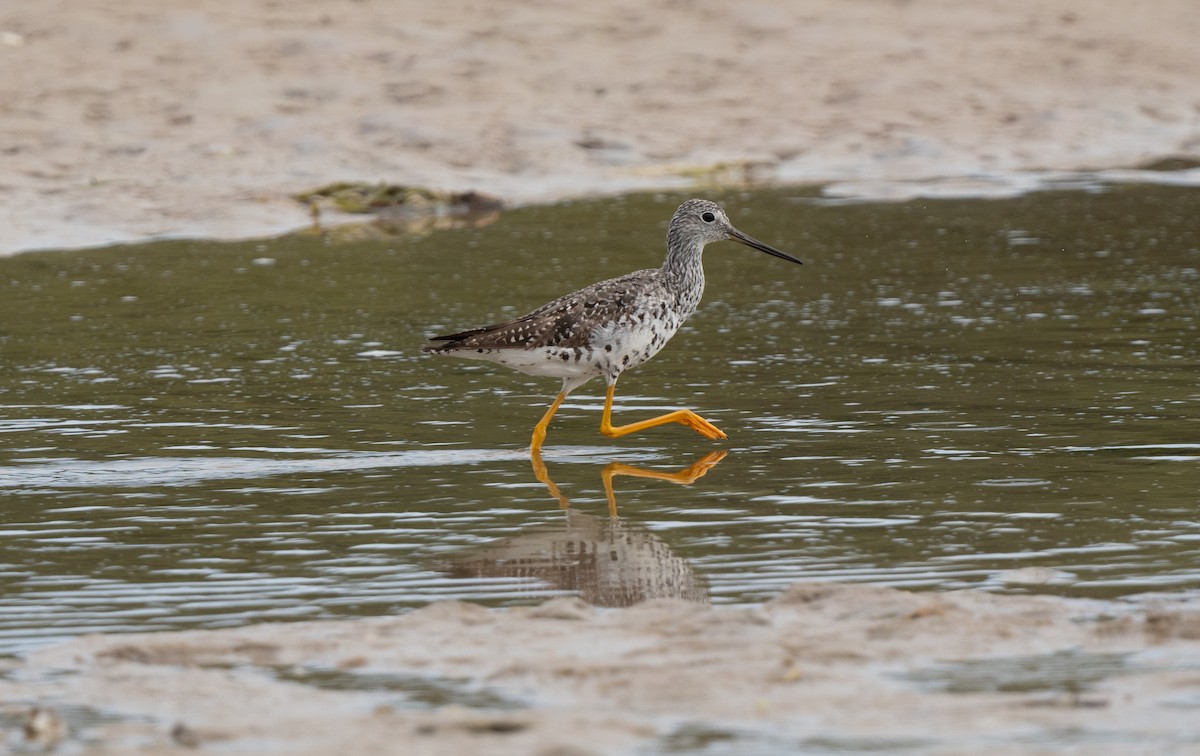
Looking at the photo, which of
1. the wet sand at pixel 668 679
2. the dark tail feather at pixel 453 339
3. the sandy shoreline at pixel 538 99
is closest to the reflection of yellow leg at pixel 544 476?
the dark tail feather at pixel 453 339

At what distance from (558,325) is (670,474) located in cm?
121

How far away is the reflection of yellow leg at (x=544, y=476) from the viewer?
30.3 feet

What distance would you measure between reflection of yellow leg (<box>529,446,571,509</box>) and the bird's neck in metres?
1.45

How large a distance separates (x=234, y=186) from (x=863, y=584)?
13987 mm

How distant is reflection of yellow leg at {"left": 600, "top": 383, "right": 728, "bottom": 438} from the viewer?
408 inches

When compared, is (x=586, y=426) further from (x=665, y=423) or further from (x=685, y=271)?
(x=685, y=271)

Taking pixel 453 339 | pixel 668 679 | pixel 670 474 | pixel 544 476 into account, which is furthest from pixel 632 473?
pixel 668 679

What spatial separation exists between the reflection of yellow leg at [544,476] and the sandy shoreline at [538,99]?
362 inches

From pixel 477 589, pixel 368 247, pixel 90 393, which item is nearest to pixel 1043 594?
pixel 477 589

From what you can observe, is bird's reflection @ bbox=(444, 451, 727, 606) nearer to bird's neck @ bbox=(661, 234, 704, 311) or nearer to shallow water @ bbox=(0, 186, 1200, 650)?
shallow water @ bbox=(0, 186, 1200, 650)

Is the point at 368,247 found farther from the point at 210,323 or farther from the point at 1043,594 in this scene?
the point at 1043,594

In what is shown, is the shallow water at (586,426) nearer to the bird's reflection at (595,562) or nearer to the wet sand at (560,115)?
the bird's reflection at (595,562)

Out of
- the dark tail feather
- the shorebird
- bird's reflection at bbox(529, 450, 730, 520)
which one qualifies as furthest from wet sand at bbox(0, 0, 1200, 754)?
the dark tail feather

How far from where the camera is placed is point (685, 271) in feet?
36.2
